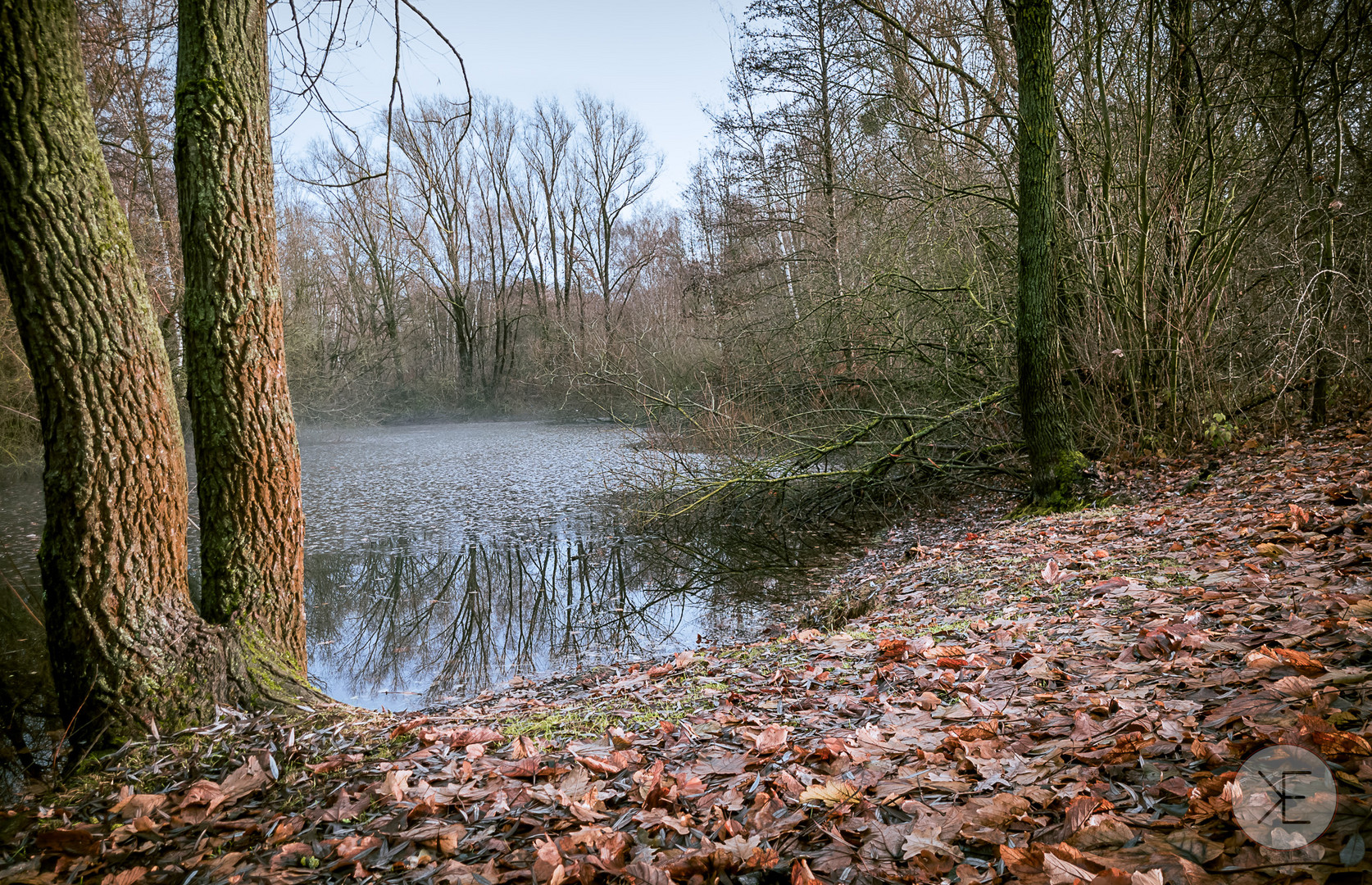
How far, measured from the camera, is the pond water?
5742 millimetres

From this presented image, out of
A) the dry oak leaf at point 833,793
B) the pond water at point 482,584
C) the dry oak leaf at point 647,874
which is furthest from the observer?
the pond water at point 482,584

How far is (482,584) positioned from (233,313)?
498 centimetres

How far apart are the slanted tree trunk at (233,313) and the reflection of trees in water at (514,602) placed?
2.12m

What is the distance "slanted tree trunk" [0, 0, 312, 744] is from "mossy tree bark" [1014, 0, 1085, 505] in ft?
21.9

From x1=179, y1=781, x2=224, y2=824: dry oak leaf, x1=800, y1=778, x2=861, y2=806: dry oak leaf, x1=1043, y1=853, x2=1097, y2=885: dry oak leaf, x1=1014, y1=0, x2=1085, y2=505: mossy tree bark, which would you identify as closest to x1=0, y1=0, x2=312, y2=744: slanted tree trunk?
x1=179, y1=781, x2=224, y2=824: dry oak leaf

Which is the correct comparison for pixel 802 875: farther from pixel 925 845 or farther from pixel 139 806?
pixel 139 806

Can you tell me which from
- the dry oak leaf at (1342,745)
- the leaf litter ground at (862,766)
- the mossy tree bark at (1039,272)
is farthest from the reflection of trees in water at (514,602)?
the dry oak leaf at (1342,745)

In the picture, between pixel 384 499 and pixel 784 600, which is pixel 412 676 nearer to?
pixel 784 600

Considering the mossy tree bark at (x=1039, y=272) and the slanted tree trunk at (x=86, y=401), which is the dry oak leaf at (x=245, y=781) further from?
the mossy tree bark at (x=1039, y=272)

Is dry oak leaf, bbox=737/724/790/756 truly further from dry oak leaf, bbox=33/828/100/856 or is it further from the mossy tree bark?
the mossy tree bark

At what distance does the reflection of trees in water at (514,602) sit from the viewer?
5.88 m

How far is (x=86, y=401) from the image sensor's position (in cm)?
292

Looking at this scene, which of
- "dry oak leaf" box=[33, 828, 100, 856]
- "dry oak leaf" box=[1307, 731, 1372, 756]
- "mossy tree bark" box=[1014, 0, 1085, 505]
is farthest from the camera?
"mossy tree bark" box=[1014, 0, 1085, 505]

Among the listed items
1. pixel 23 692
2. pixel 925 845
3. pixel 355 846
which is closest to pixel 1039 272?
pixel 925 845
